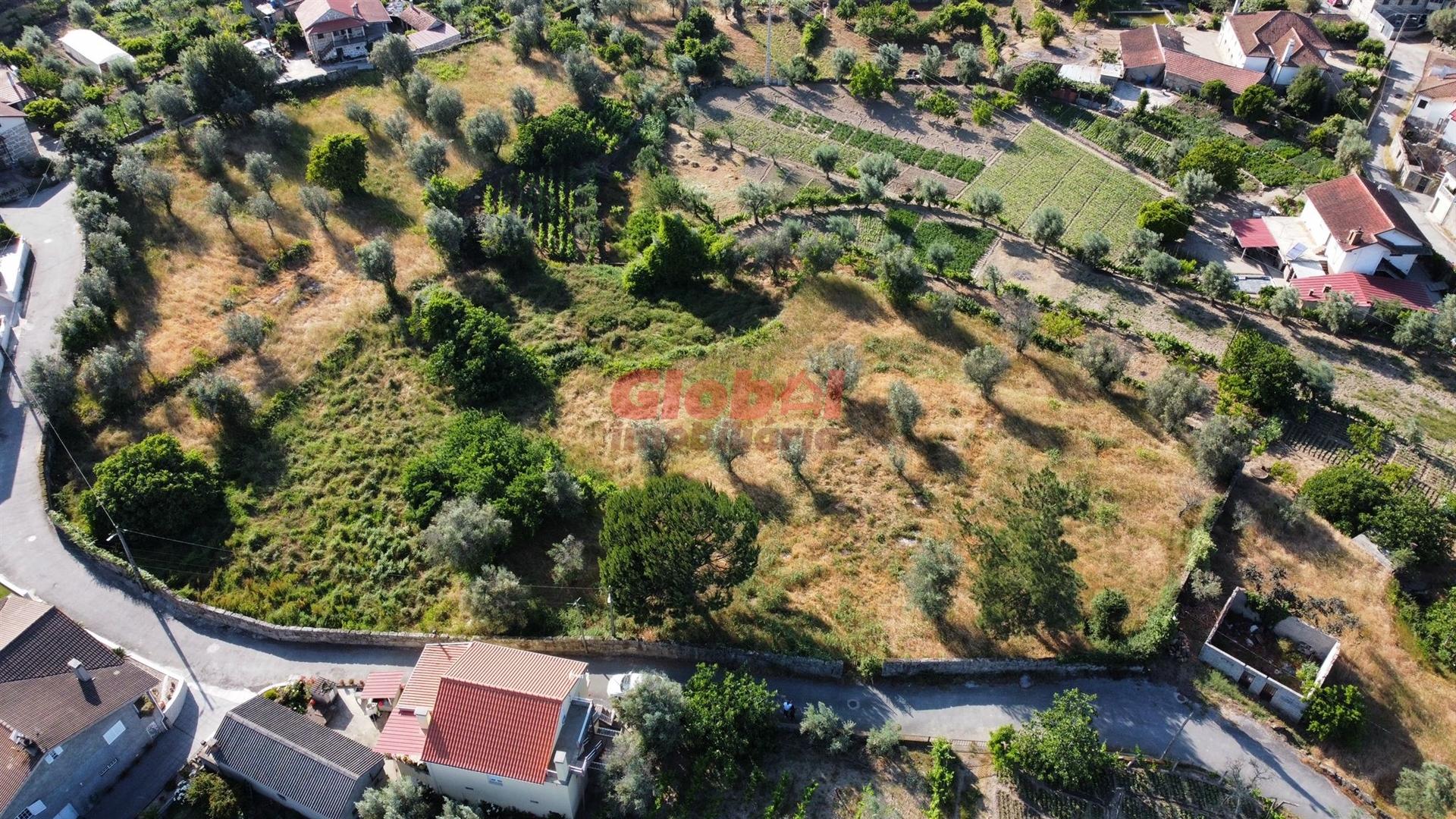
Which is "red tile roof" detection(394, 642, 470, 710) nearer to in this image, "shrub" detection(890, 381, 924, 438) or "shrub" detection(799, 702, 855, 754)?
"shrub" detection(799, 702, 855, 754)

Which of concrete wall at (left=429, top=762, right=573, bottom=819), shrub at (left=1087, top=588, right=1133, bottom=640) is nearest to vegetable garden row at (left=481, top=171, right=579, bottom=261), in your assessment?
concrete wall at (left=429, top=762, right=573, bottom=819)

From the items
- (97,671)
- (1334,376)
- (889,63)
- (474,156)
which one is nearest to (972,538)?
(1334,376)

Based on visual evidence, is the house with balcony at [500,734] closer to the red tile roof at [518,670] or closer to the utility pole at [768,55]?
the red tile roof at [518,670]

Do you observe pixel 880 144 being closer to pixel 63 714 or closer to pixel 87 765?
pixel 63 714

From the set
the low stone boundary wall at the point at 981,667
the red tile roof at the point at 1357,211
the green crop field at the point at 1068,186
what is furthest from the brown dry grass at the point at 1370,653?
the green crop field at the point at 1068,186

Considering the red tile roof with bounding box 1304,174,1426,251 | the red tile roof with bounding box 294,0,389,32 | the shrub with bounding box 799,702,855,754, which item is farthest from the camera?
the red tile roof with bounding box 294,0,389,32

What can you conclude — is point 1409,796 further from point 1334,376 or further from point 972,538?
point 1334,376
